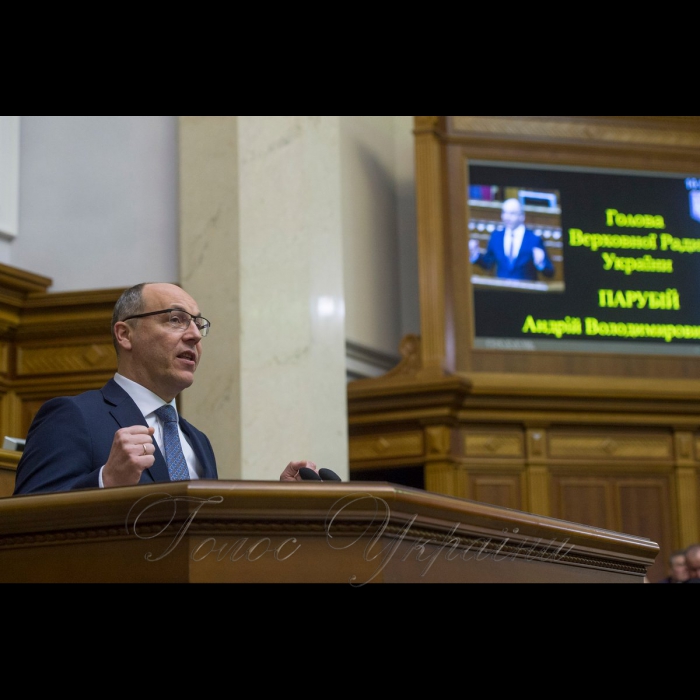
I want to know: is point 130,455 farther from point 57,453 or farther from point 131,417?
point 131,417

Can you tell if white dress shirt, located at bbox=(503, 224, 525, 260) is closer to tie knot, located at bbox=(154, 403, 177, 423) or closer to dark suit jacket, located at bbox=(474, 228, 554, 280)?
dark suit jacket, located at bbox=(474, 228, 554, 280)

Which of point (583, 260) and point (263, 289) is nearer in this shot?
point (263, 289)

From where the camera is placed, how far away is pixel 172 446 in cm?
236

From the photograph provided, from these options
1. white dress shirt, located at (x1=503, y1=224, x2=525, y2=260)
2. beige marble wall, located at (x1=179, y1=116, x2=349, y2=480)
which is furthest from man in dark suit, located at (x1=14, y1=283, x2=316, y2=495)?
white dress shirt, located at (x1=503, y1=224, x2=525, y2=260)

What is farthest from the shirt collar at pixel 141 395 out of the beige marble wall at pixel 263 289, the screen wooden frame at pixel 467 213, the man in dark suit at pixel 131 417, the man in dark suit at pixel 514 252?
the man in dark suit at pixel 514 252

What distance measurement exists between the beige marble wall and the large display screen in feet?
9.83

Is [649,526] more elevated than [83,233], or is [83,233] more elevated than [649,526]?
[83,233]

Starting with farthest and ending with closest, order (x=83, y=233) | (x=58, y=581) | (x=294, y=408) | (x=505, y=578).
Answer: (x=83, y=233)
(x=294, y=408)
(x=505, y=578)
(x=58, y=581)

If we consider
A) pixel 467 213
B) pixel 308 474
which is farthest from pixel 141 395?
pixel 467 213

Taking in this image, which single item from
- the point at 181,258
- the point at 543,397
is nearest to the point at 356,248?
the point at 543,397

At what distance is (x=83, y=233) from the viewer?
6.34m

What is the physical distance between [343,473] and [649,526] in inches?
157

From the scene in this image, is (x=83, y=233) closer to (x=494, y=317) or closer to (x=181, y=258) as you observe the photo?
(x=181, y=258)

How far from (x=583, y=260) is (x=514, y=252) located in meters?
0.57
